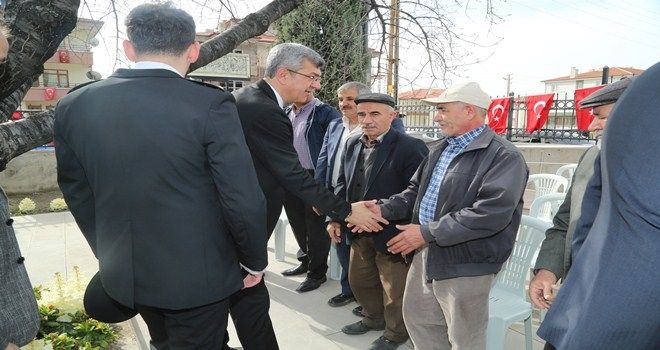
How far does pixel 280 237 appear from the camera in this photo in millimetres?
4988

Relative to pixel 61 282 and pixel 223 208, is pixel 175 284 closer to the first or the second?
pixel 223 208

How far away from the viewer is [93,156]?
1.57m

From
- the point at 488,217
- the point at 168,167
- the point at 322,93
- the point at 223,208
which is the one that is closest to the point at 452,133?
the point at 488,217

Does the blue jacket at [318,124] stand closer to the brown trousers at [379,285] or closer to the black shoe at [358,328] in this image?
the brown trousers at [379,285]

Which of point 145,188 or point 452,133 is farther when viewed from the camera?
point 452,133

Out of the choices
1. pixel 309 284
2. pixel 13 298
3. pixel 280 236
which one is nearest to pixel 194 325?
pixel 13 298

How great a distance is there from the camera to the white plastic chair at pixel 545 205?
4.00 m

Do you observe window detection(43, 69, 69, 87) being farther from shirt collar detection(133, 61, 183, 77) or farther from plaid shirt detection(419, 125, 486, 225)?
plaid shirt detection(419, 125, 486, 225)

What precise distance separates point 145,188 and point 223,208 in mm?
291

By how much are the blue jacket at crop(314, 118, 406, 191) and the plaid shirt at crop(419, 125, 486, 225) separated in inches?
56.3

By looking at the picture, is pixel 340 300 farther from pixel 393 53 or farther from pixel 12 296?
pixel 393 53

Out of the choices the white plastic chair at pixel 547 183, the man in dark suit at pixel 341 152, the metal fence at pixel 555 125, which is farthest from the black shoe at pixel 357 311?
the metal fence at pixel 555 125

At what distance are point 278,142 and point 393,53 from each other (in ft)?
11.2

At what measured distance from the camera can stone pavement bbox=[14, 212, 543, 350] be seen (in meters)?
3.22
